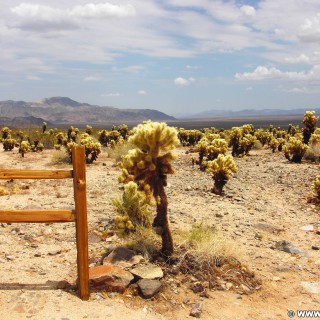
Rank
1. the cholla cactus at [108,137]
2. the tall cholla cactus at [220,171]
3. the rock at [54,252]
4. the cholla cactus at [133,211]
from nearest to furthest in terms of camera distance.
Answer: the rock at [54,252] → the cholla cactus at [133,211] → the tall cholla cactus at [220,171] → the cholla cactus at [108,137]

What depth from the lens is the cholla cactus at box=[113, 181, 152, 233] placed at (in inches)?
290

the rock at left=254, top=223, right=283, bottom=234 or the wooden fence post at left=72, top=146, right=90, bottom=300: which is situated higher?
the wooden fence post at left=72, top=146, right=90, bottom=300

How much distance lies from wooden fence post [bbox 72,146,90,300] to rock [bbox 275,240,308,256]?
13.2 ft

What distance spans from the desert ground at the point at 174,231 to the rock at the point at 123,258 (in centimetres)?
41

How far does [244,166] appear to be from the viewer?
55.1 ft

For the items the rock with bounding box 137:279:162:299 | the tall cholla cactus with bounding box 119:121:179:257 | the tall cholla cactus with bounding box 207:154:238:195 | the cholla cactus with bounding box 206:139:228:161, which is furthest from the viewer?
the cholla cactus with bounding box 206:139:228:161

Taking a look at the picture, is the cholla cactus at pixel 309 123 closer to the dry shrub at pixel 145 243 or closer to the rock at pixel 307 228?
the rock at pixel 307 228

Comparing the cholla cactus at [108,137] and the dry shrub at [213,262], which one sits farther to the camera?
the cholla cactus at [108,137]

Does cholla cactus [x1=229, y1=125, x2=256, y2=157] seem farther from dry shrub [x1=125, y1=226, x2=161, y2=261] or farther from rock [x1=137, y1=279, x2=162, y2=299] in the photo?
rock [x1=137, y1=279, x2=162, y2=299]

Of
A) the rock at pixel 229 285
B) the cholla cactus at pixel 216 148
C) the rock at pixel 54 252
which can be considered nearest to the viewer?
the rock at pixel 229 285

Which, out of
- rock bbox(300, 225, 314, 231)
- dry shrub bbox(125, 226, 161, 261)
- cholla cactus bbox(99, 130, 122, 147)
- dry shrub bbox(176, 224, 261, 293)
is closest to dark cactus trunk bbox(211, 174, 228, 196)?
rock bbox(300, 225, 314, 231)

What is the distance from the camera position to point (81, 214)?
518 centimetres

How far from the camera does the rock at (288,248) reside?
7.46 meters

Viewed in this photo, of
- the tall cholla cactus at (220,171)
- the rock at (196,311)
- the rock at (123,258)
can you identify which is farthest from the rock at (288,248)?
the tall cholla cactus at (220,171)
